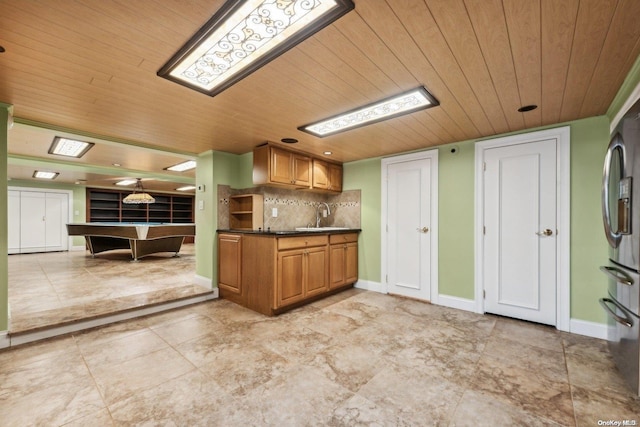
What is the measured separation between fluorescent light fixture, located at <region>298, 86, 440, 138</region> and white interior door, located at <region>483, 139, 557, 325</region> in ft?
4.80

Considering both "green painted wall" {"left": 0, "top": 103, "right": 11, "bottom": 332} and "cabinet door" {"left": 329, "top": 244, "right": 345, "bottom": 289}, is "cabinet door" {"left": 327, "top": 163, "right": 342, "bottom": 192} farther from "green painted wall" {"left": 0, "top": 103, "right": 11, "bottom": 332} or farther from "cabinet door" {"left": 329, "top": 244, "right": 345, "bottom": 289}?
"green painted wall" {"left": 0, "top": 103, "right": 11, "bottom": 332}

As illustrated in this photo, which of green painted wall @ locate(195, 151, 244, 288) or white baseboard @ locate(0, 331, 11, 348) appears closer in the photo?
white baseboard @ locate(0, 331, 11, 348)

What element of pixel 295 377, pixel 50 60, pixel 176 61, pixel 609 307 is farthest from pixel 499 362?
pixel 50 60

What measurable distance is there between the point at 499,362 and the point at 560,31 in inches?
87.4

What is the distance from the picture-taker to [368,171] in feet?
14.5

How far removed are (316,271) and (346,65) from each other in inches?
101

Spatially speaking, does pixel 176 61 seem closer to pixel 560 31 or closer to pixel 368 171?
pixel 560 31

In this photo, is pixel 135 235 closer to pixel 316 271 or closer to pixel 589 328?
pixel 316 271

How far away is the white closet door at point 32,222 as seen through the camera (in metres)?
7.79

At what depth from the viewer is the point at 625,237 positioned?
1.82 m

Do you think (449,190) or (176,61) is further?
(449,190)

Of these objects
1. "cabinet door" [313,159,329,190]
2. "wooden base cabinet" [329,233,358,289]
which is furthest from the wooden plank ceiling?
"wooden base cabinet" [329,233,358,289]

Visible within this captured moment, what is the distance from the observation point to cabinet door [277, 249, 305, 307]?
3.21 m

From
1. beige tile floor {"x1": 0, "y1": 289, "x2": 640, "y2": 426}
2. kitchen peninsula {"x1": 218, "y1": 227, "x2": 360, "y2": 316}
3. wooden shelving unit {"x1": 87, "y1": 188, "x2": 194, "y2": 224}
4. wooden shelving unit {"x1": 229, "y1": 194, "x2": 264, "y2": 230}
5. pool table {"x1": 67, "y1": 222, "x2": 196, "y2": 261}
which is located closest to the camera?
beige tile floor {"x1": 0, "y1": 289, "x2": 640, "y2": 426}
